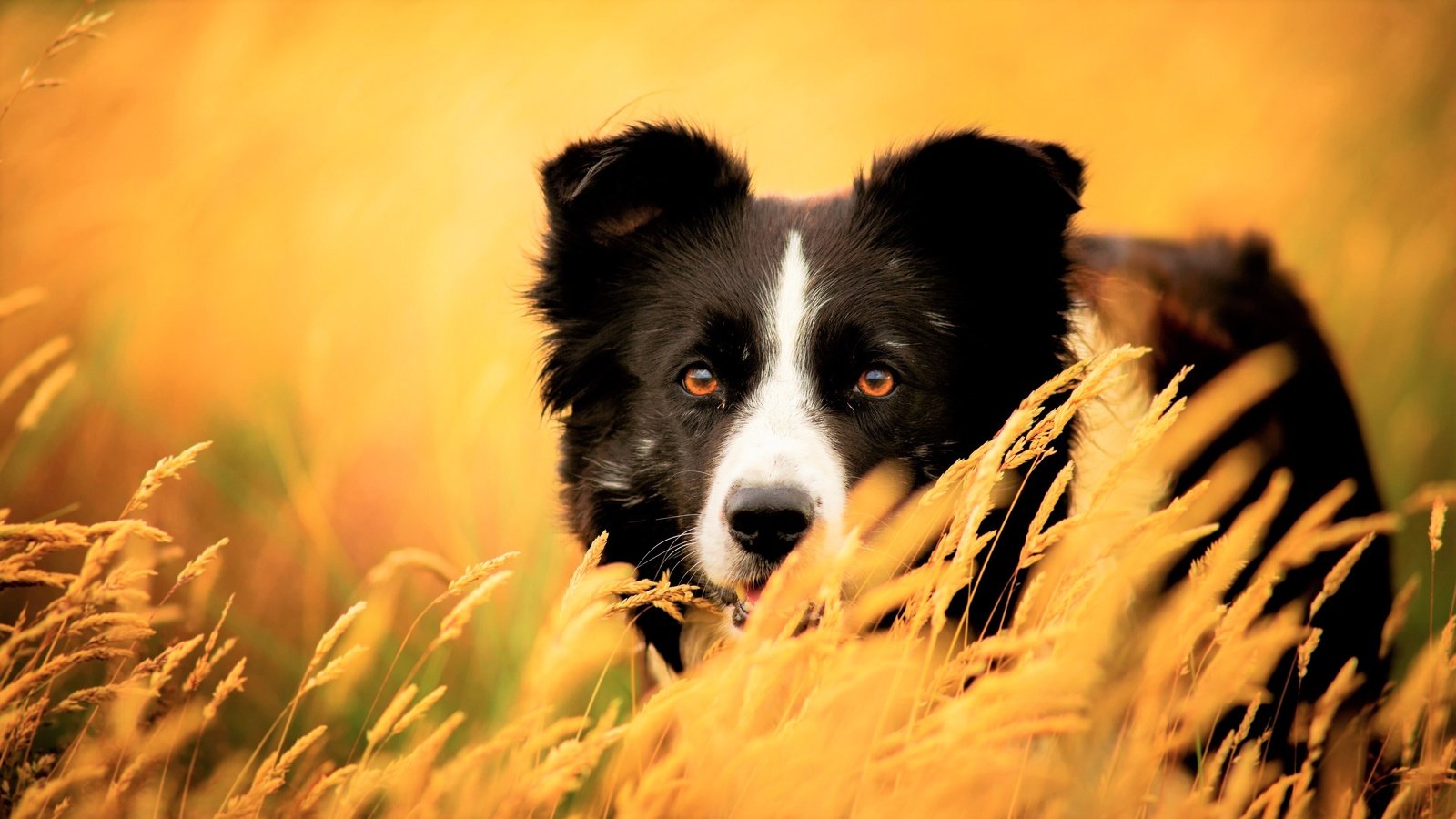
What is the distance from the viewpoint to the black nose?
2.58 metres

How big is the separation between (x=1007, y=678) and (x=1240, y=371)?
89.8 inches

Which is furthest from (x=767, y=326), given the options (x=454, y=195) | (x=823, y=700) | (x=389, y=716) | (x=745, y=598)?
(x=454, y=195)

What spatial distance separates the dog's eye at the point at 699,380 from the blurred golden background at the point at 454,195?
881 millimetres

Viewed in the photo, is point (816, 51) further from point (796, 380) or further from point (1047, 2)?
point (796, 380)

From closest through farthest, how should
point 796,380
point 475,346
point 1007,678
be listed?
1. point 1007,678
2. point 796,380
3. point 475,346

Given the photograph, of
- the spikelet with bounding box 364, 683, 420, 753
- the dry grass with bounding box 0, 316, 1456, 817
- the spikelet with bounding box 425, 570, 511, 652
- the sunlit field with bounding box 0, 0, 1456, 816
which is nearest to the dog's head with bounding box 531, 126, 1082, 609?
the sunlit field with bounding box 0, 0, 1456, 816

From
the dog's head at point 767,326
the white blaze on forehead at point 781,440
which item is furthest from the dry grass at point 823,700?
the dog's head at point 767,326

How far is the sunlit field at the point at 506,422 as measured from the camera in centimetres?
198

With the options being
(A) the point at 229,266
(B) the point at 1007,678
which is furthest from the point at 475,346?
(B) the point at 1007,678

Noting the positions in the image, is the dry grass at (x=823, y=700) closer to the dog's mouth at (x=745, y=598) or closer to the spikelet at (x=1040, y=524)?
the spikelet at (x=1040, y=524)

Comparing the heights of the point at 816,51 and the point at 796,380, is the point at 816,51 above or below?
above

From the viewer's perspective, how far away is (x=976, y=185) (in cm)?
312

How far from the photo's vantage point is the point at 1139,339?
3414 millimetres

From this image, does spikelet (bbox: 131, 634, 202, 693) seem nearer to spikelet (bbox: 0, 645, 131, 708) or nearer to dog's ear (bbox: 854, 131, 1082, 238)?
spikelet (bbox: 0, 645, 131, 708)
